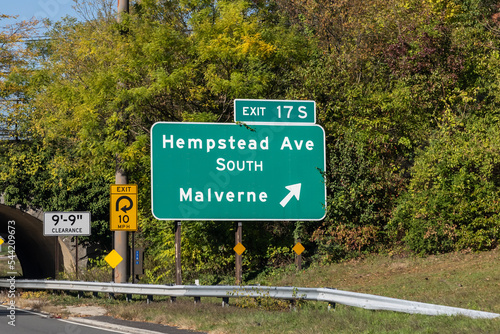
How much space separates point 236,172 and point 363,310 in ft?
25.8

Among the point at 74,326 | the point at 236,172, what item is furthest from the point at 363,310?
the point at 236,172

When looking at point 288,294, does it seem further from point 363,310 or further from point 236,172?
point 236,172

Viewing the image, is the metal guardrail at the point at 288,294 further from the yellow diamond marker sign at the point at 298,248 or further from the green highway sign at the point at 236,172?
the yellow diamond marker sign at the point at 298,248

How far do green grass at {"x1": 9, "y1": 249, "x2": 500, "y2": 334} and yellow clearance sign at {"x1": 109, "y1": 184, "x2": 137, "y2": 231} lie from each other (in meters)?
2.29

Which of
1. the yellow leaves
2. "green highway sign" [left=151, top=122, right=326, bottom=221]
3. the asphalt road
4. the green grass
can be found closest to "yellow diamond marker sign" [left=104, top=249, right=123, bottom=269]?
the green grass

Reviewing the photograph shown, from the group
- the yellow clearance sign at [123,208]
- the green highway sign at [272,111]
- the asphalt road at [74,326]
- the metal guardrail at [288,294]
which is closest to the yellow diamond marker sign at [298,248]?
the green highway sign at [272,111]

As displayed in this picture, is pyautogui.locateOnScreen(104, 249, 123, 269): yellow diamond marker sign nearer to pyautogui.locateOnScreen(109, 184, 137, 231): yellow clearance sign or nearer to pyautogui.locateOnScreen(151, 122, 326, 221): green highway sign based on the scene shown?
pyautogui.locateOnScreen(109, 184, 137, 231): yellow clearance sign

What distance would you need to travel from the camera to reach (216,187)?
21.4m

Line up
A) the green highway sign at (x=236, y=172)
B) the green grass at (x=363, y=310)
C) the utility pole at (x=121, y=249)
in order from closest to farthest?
the green grass at (x=363, y=310) < the green highway sign at (x=236, y=172) < the utility pole at (x=121, y=249)

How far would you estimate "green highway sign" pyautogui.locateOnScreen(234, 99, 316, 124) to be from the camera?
21406 mm

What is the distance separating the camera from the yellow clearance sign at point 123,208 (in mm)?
21641

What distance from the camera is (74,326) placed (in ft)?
51.5

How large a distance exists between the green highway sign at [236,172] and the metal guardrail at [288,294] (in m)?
2.71

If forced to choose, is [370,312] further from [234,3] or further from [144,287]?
[234,3]
